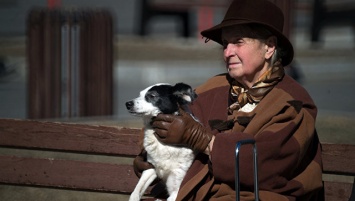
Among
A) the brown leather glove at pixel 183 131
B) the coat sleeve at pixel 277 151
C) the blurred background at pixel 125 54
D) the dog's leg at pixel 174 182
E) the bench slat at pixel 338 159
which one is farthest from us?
the blurred background at pixel 125 54

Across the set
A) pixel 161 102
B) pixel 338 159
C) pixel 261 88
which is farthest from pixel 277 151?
pixel 338 159

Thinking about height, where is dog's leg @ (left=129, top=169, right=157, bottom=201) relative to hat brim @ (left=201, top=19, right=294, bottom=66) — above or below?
below

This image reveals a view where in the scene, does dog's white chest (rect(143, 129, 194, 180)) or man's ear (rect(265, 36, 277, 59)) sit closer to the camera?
man's ear (rect(265, 36, 277, 59))

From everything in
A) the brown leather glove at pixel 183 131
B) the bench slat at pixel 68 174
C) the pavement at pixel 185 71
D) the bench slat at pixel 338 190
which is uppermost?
the brown leather glove at pixel 183 131

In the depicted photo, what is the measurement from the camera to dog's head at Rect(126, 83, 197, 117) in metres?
4.63

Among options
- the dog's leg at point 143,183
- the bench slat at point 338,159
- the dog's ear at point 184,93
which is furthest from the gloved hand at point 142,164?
the bench slat at point 338,159

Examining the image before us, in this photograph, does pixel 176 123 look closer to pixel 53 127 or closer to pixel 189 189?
pixel 189 189

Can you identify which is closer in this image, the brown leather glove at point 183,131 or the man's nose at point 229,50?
the brown leather glove at point 183,131

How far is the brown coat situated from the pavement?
2.55 metres

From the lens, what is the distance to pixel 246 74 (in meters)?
4.48

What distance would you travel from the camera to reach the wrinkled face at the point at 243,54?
4445mm

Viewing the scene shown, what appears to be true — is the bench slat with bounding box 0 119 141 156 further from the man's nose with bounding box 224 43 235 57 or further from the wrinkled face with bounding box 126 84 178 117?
the man's nose with bounding box 224 43 235 57

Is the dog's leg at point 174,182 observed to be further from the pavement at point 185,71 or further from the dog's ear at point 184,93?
the pavement at point 185,71

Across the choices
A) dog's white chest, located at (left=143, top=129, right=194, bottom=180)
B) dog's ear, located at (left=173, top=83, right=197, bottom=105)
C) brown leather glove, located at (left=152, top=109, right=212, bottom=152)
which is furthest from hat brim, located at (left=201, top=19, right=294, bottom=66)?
dog's white chest, located at (left=143, top=129, right=194, bottom=180)
